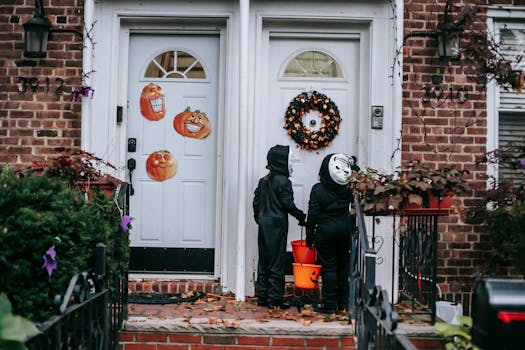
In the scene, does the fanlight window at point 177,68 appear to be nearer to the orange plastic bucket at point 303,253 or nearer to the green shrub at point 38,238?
the orange plastic bucket at point 303,253

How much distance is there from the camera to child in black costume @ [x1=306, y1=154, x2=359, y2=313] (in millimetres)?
5781

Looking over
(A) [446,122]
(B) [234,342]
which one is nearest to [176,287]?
(B) [234,342]

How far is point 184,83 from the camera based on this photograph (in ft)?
22.4

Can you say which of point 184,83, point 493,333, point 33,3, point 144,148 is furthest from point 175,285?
point 493,333

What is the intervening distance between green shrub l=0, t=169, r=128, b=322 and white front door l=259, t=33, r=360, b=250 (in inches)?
109

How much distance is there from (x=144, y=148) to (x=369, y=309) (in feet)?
11.4

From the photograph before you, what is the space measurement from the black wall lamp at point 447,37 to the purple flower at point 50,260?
399 centimetres

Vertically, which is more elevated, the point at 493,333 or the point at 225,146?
the point at 225,146

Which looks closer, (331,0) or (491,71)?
(491,71)

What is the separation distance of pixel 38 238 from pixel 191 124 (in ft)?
9.51

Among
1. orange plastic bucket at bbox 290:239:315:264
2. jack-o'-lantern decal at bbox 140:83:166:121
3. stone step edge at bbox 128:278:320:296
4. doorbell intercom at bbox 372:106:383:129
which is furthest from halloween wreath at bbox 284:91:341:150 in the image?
stone step edge at bbox 128:278:320:296

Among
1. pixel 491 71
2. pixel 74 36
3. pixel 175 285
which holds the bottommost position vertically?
pixel 175 285

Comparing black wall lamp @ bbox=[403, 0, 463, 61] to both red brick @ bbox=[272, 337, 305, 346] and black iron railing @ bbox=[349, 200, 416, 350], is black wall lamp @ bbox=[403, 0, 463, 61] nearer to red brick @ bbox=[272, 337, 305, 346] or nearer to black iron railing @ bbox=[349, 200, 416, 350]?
black iron railing @ bbox=[349, 200, 416, 350]

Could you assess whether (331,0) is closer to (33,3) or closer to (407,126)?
(407,126)
